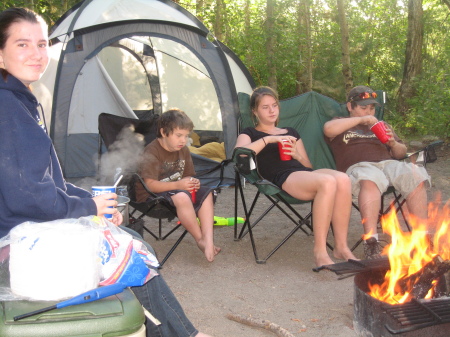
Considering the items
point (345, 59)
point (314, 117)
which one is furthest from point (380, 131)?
point (345, 59)

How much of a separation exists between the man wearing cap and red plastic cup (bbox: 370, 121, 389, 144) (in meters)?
0.07

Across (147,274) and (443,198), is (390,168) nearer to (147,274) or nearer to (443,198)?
(443,198)

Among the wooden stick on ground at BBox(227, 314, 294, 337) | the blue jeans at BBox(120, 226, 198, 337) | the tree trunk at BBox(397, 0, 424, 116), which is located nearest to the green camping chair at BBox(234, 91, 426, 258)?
the wooden stick on ground at BBox(227, 314, 294, 337)

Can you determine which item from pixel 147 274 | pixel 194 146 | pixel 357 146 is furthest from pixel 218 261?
pixel 194 146

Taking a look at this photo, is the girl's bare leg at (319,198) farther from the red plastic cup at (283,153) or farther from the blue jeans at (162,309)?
the blue jeans at (162,309)

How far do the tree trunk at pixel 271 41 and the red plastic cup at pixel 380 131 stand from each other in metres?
7.20

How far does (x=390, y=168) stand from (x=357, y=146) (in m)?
0.31

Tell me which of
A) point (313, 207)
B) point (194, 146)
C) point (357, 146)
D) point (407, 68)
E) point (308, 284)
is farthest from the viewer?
point (407, 68)

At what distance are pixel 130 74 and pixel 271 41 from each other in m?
Answer: 4.50

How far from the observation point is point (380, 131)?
3465 mm

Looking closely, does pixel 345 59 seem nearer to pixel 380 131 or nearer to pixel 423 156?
pixel 423 156

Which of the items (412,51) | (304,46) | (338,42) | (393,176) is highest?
(338,42)

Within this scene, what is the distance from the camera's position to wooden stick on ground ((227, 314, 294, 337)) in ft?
7.37

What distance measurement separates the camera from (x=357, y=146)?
3688 millimetres
